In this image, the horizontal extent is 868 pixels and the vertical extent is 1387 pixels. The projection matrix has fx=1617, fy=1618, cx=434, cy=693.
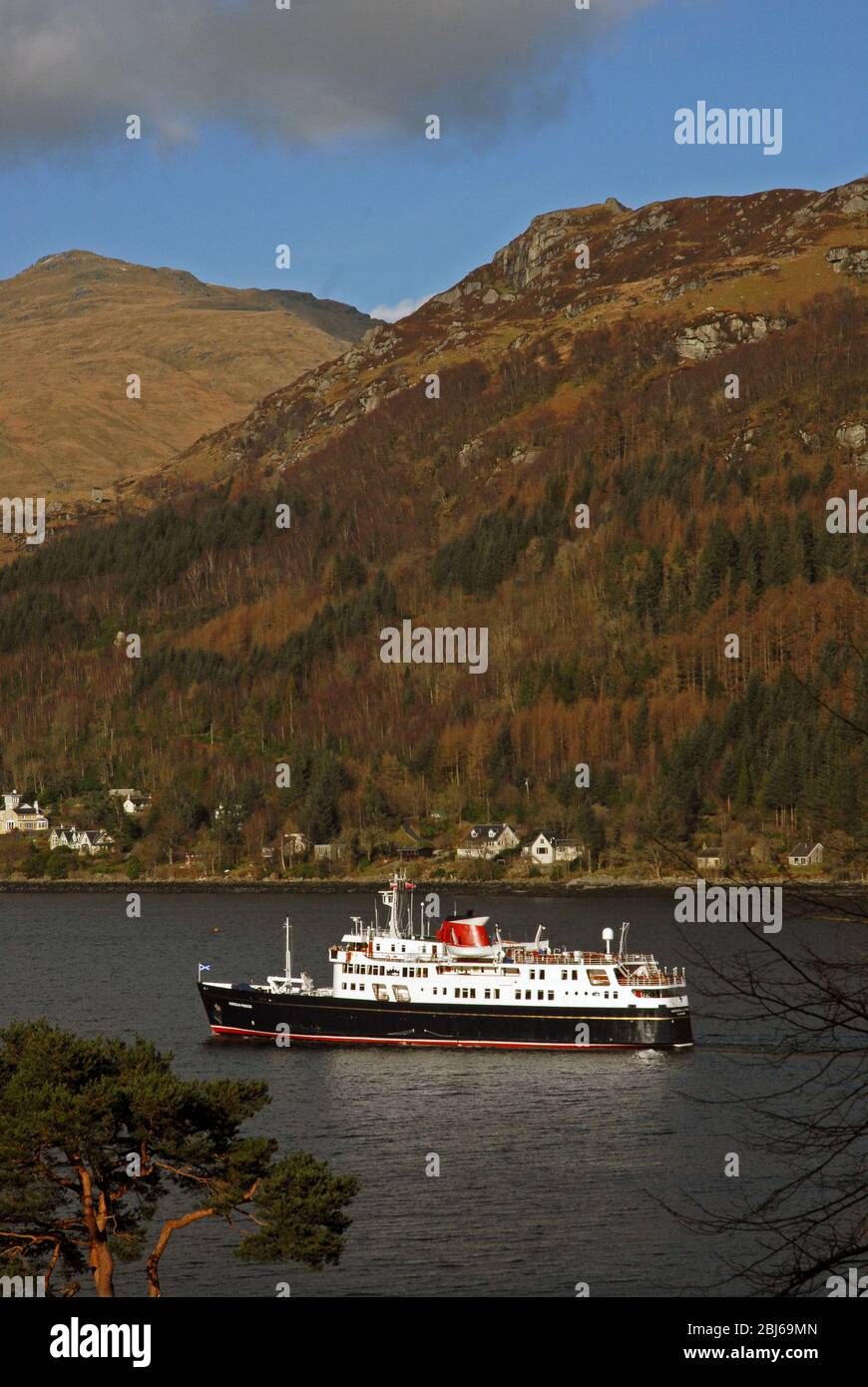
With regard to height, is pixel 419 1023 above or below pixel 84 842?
below

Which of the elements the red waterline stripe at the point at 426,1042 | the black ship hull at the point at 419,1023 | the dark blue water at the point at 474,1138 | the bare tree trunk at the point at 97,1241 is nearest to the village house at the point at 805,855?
the dark blue water at the point at 474,1138

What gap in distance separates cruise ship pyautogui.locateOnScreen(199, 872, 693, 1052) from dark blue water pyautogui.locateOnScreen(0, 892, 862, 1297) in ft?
5.39

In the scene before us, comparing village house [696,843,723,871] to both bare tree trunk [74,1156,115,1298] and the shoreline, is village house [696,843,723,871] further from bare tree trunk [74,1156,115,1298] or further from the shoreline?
bare tree trunk [74,1156,115,1298]

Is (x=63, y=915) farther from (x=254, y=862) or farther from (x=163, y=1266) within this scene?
(x=163, y=1266)

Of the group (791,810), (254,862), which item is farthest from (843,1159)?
(254,862)

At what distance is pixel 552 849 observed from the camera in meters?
177

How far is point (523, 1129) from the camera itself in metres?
62.4

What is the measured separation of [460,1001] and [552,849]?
94970 mm

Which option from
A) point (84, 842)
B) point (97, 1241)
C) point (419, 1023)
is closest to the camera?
point (97, 1241)

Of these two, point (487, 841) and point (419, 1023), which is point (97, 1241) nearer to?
point (419, 1023)

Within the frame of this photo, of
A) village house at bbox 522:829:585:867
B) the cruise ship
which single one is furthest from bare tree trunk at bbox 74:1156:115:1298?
village house at bbox 522:829:585:867

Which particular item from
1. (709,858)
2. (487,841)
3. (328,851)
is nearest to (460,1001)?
(709,858)

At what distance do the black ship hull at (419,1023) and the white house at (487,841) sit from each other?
91982 millimetres
